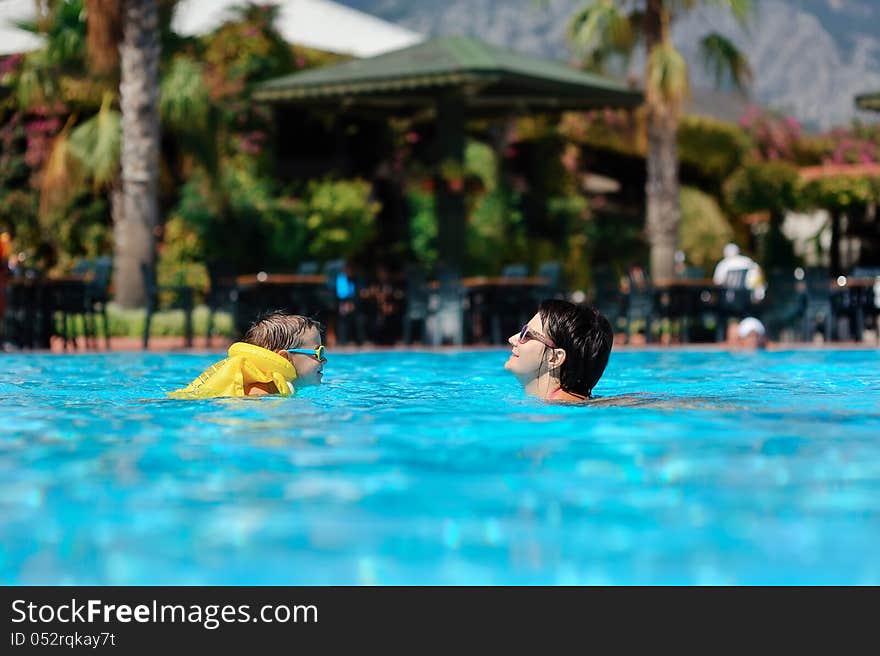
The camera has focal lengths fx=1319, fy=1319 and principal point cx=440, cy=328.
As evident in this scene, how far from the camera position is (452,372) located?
980 cm

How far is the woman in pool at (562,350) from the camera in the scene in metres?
6.20

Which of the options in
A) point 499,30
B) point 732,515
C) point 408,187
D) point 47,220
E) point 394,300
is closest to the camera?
point 732,515

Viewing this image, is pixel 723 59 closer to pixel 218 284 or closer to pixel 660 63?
pixel 660 63

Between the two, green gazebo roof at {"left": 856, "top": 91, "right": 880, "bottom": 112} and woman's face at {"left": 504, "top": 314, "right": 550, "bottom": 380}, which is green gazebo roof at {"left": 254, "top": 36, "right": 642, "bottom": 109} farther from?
woman's face at {"left": 504, "top": 314, "right": 550, "bottom": 380}

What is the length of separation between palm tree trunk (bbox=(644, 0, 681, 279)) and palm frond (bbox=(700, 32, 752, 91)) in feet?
3.65

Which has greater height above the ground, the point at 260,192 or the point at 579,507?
the point at 260,192

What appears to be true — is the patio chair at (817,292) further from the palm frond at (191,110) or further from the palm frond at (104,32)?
the palm frond at (104,32)

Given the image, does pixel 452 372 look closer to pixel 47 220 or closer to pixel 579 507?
pixel 579 507

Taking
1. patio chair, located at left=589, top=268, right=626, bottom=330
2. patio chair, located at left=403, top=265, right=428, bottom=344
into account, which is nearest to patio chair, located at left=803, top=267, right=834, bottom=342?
patio chair, located at left=589, top=268, right=626, bottom=330

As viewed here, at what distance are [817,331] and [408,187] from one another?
284 inches

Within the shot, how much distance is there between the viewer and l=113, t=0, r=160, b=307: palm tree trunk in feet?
50.6

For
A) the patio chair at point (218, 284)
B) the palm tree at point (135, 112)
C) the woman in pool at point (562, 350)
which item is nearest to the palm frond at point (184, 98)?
the palm tree at point (135, 112)

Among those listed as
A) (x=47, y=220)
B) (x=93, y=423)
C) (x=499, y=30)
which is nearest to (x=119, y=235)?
(x=47, y=220)

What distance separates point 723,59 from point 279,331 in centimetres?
1487
